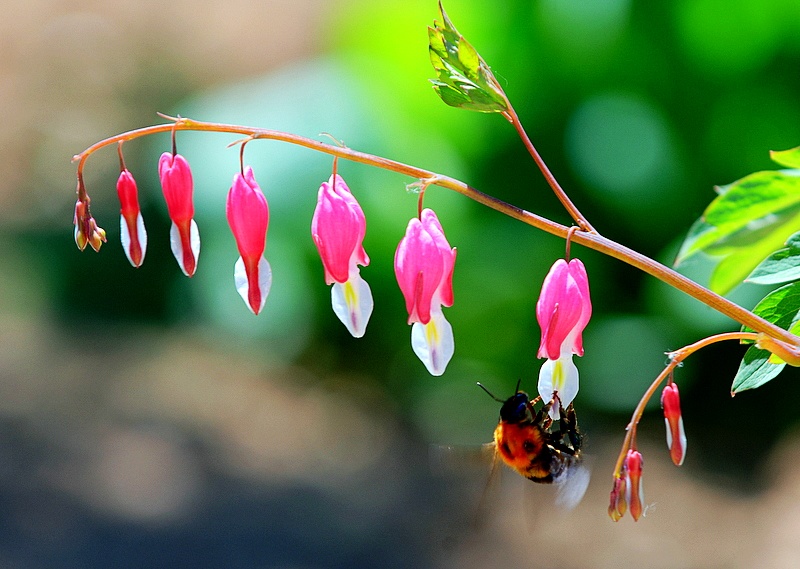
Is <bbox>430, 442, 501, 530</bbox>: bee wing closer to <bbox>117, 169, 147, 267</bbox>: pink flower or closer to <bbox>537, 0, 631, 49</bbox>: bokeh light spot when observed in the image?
<bbox>117, 169, 147, 267</bbox>: pink flower

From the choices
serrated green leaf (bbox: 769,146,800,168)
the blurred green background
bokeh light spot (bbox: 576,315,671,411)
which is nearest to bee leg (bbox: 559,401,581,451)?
serrated green leaf (bbox: 769,146,800,168)

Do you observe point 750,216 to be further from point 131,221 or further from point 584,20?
point 584,20

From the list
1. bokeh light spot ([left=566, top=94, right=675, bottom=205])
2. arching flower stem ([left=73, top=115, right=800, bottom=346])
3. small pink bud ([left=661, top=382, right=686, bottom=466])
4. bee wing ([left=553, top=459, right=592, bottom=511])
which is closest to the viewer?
arching flower stem ([left=73, top=115, right=800, bottom=346])

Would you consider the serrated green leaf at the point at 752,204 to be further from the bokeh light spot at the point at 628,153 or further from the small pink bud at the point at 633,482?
the bokeh light spot at the point at 628,153

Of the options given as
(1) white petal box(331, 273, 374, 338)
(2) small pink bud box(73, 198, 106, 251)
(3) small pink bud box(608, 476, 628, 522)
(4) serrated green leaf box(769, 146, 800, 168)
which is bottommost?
(3) small pink bud box(608, 476, 628, 522)

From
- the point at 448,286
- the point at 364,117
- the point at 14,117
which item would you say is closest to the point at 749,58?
the point at 364,117

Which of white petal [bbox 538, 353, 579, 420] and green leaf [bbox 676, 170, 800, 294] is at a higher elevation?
green leaf [bbox 676, 170, 800, 294]

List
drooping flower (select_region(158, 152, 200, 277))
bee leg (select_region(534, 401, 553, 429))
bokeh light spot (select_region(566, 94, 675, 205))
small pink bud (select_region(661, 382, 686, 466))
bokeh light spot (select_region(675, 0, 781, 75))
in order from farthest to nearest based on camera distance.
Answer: bokeh light spot (select_region(566, 94, 675, 205)), bokeh light spot (select_region(675, 0, 781, 75)), bee leg (select_region(534, 401, 553, 429)), drooping flower (select_region(158, 152, 200, 277)), small pink bud (select_region(661, 382, 686, 466))
